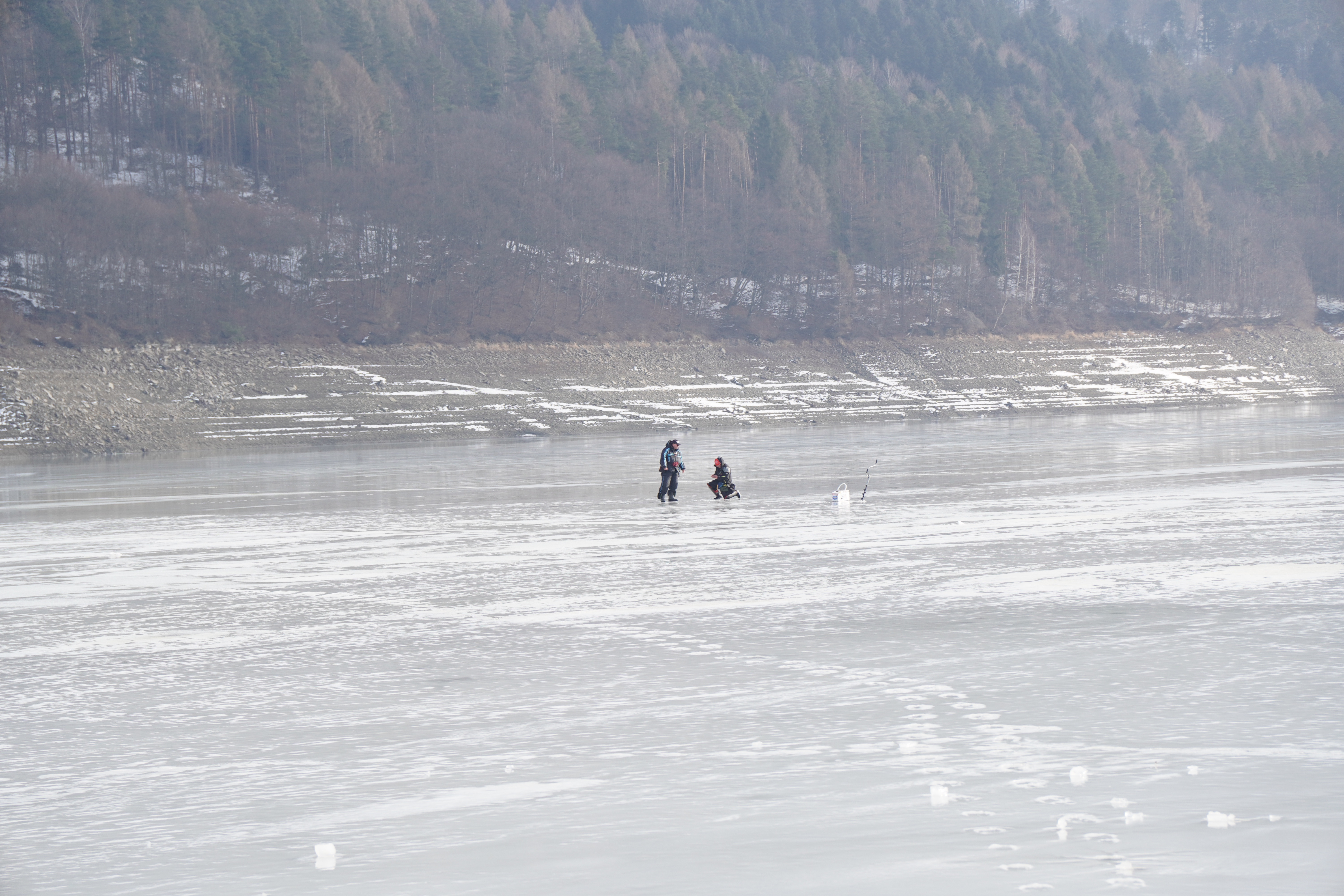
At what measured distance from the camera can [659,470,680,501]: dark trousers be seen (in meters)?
25.0

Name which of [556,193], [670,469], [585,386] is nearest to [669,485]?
[670,469]

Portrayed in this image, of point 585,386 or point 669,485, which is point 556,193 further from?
point 669,485

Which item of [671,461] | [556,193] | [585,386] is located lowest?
[671,461]

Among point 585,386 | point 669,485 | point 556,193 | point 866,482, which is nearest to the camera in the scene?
point 669,485

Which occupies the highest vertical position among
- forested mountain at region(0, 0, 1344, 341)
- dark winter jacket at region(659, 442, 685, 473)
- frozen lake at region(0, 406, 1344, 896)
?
forested mountain at region(0, 0, 1344, 341)

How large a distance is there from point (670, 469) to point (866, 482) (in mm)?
5161

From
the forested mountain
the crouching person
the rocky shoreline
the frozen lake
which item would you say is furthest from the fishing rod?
the forested mountain

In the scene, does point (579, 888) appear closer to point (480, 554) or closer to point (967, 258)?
point (480, 554)

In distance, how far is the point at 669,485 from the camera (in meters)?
25.4

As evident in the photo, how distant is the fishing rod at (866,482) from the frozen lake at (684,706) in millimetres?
3564

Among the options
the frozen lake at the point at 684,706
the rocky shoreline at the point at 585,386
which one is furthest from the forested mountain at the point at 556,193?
the frozen lake at the point at 684,706

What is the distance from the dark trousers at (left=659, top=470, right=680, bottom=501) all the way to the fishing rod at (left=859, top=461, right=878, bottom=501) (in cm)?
321

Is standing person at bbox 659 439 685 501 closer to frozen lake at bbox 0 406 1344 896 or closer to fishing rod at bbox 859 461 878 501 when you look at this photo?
fishing rod at bbox 859 461 878 501

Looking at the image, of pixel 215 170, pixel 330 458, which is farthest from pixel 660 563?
pixel 215 170
